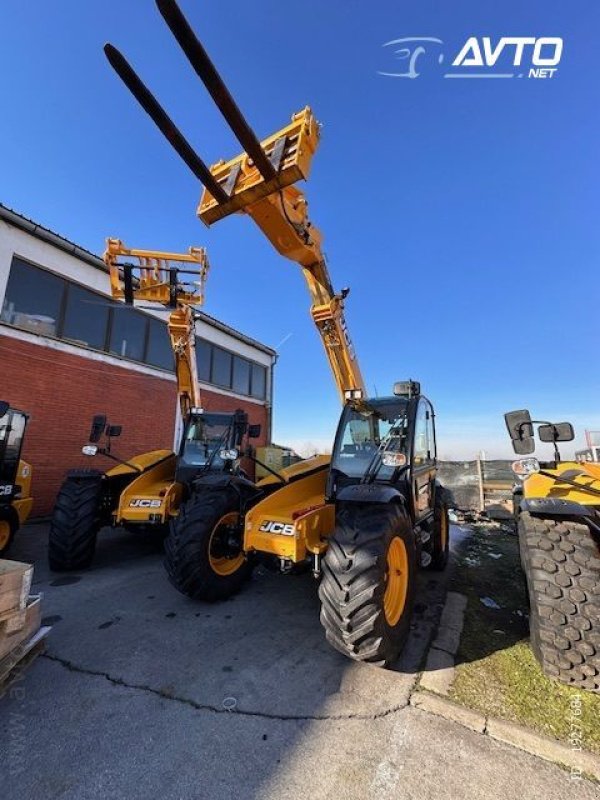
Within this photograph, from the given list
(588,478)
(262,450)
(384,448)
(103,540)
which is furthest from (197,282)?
(262,450)

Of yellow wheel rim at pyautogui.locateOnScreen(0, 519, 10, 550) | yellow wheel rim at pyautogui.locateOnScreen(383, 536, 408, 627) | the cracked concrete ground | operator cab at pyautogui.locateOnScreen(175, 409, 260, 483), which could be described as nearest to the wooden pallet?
the cracked concrete ground

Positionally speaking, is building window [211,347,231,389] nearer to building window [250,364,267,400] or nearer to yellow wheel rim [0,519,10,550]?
building window [250,364,267,400]

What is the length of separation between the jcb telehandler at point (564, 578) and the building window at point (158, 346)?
474 inches

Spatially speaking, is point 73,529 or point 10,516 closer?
point 73,529

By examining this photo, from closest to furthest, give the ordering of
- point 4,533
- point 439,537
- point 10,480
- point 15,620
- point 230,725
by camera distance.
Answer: point 230,725
point 15,620
point 439,537
point 4,533
point 10,480

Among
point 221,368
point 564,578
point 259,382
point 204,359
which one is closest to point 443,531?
point 564,578

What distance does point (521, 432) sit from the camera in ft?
12.1

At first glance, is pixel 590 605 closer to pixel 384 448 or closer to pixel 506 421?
pixel 506 421

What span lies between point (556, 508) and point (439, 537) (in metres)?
3.12

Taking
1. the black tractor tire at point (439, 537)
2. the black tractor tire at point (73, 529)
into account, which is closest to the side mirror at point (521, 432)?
the black tractor tire at point (439, 537)

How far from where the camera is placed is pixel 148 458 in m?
7.68

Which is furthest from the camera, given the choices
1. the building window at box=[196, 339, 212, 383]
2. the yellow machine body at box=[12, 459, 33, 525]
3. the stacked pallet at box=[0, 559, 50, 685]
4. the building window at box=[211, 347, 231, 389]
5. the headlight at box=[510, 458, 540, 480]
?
the building window at box=[211, 347, 231, 389]

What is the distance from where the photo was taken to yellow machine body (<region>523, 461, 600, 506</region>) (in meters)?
3.22

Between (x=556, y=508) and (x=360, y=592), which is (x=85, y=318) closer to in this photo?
(x=360, y=592)
